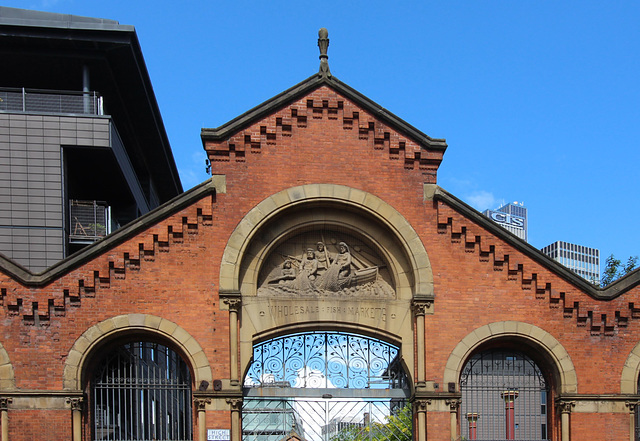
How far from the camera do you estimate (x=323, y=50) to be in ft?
70.9

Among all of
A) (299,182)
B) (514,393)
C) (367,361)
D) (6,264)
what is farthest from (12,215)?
(514,393)

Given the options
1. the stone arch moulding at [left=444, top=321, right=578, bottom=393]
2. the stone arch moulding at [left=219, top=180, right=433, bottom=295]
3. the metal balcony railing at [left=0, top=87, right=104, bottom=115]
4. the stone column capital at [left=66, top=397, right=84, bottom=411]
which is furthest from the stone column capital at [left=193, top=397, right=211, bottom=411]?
the metal balcony railing at [left=0, top=87, right=104, bottom=115]

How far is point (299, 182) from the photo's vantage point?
67.7ft

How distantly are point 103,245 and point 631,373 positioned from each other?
1194cm

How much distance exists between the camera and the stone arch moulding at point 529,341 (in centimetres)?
2005

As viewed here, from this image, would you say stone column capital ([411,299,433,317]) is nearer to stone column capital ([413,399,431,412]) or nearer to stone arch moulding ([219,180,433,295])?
stone arch moulding ([219,180,433,295])

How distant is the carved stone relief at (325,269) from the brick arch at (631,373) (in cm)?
541

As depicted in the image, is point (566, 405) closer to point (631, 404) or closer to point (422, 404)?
point (631, 404)

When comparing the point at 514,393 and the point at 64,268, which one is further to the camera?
the point at 514,393

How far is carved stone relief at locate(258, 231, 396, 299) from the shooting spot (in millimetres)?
20688

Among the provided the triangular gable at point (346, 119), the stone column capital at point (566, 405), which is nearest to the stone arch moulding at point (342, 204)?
the triangular gable at point (346, 119)

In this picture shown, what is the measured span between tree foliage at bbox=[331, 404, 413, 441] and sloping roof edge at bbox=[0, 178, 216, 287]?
20.6 ft

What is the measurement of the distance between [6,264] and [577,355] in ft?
41.1

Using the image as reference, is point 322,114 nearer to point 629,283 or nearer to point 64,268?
point 64,268
